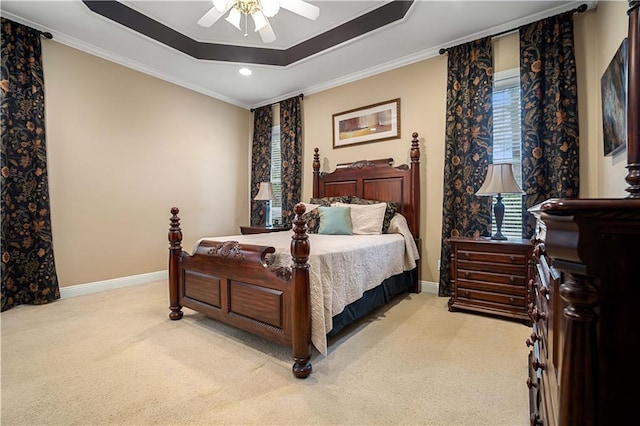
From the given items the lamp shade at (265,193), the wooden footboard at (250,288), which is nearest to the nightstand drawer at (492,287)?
the wooden footboard at (250,288)

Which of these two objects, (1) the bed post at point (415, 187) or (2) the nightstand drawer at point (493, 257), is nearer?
(2) the nightstand drawer at point (493, 257)

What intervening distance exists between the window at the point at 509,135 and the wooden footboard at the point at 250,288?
2.32m

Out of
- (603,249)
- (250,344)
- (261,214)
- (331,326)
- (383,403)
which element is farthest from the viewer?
(261,214)

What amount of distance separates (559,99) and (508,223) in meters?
1.22

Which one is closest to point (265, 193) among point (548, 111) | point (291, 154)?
→ point (291, 154)

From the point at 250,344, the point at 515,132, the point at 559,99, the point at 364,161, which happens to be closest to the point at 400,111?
the point at 364,161

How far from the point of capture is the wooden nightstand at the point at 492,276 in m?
2.60

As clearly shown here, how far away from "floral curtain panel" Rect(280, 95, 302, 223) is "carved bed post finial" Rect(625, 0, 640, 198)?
3877 millimetres

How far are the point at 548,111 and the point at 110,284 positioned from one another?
5.05m

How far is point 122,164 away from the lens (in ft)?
12.4

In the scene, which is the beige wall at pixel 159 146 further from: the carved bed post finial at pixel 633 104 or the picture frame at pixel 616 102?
the carved bed post finial at pixel 633 104

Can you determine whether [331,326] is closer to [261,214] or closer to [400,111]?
[400,111]

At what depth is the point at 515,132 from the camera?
3.08 m

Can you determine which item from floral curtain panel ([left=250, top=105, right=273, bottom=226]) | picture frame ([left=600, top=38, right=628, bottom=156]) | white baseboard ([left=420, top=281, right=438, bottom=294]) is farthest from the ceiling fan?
white baseboard ([left=420, top=281, right=438, bottom=294])
